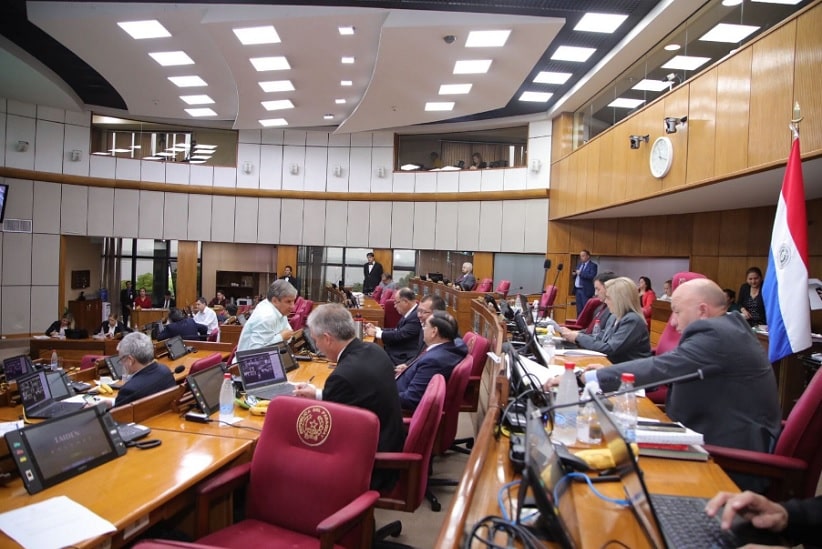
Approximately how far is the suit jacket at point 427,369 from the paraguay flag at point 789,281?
195cm

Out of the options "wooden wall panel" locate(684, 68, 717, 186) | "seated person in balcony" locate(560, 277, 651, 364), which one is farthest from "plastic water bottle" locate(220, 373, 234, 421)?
"wooden wall panel" locate(684, 68, 717, 186)

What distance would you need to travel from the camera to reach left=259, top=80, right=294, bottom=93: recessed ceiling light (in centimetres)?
939

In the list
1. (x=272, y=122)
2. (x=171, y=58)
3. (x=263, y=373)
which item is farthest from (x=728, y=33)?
(x=272, y=122)

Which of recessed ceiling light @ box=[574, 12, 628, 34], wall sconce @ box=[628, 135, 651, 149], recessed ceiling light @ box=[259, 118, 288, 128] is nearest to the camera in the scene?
recessed ceiling light @ box=[574, 12, 628, 34]

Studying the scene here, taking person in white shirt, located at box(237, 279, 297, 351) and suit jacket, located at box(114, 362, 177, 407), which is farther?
person in white shirt, located at box(237, 279, 297, 351)

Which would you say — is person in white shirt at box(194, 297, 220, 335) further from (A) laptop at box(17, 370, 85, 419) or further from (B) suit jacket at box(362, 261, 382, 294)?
(A) laptop at box(17, 370, 85, 419)

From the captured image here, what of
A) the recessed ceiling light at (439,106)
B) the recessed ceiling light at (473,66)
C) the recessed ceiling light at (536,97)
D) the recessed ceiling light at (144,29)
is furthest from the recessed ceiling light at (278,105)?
the recessed ceiling light at (536,97)

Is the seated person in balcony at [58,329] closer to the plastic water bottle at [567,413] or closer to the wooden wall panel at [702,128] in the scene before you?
the plastic water bottle at [567,413]

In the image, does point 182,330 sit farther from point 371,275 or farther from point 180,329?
point 371,275

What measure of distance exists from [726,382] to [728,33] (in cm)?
528

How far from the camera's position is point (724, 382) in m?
2.22

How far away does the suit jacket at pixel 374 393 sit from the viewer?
249cm

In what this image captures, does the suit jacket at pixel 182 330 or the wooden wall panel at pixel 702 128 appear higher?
the wooden wall panel at pixel 702 128

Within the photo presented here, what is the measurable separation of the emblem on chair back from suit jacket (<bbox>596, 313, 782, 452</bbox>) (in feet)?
4.56
